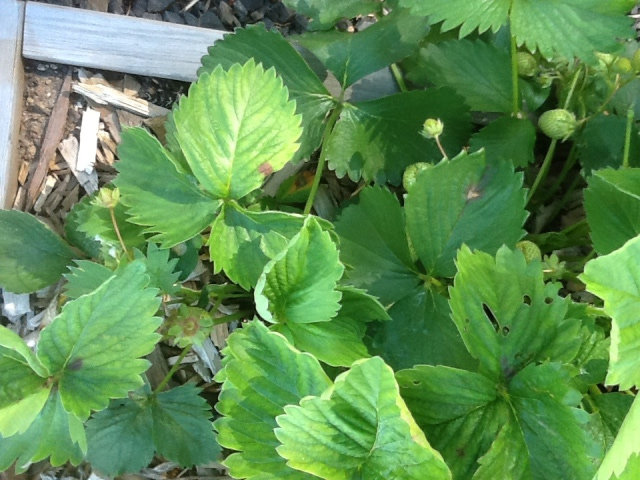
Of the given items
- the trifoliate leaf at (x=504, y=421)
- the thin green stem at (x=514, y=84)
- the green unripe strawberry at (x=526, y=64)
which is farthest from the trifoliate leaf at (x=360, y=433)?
the green unripe strawberry at (x=526, y=64)

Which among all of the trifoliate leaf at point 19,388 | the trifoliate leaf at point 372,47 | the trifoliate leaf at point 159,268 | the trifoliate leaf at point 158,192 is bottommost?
the trifoliate leaf at point 19,388

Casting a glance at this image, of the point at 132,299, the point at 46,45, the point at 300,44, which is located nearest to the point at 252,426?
the point at 132,299

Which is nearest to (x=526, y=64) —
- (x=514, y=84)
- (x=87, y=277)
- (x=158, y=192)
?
(x=514, y=84)

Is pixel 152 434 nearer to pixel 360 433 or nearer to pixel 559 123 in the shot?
pixel 360 433

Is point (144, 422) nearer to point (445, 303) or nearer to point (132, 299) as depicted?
point (132, 299)

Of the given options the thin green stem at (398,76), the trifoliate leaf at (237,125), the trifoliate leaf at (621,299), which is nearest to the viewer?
the trifoliate leaf at (621,299)

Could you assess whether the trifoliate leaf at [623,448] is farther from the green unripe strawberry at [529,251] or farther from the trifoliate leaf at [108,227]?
the trifoliate leaf at [108,227]
